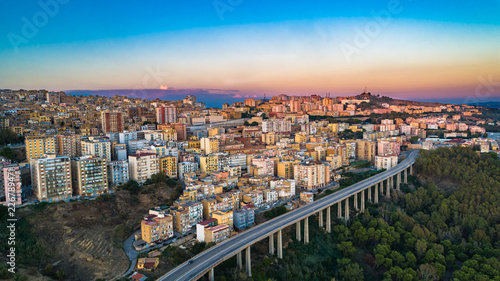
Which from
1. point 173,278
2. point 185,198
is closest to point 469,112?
point 185,198

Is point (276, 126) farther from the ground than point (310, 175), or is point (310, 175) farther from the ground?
point (276, 126)

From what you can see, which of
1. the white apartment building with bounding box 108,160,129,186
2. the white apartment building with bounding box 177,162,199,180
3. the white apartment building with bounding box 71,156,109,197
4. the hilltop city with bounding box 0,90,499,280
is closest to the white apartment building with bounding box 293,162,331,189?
the hilltop city with bounding box 0,90,499,280

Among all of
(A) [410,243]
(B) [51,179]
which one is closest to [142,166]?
(B) [51,179]

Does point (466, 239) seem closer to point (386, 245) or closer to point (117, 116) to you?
point (386, 245)

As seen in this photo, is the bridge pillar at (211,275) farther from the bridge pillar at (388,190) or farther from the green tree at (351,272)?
the bridge pillar at (388,190)

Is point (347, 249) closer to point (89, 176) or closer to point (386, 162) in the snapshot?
point (89, 176)

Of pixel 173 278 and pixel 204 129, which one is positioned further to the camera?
pixel 204 129
